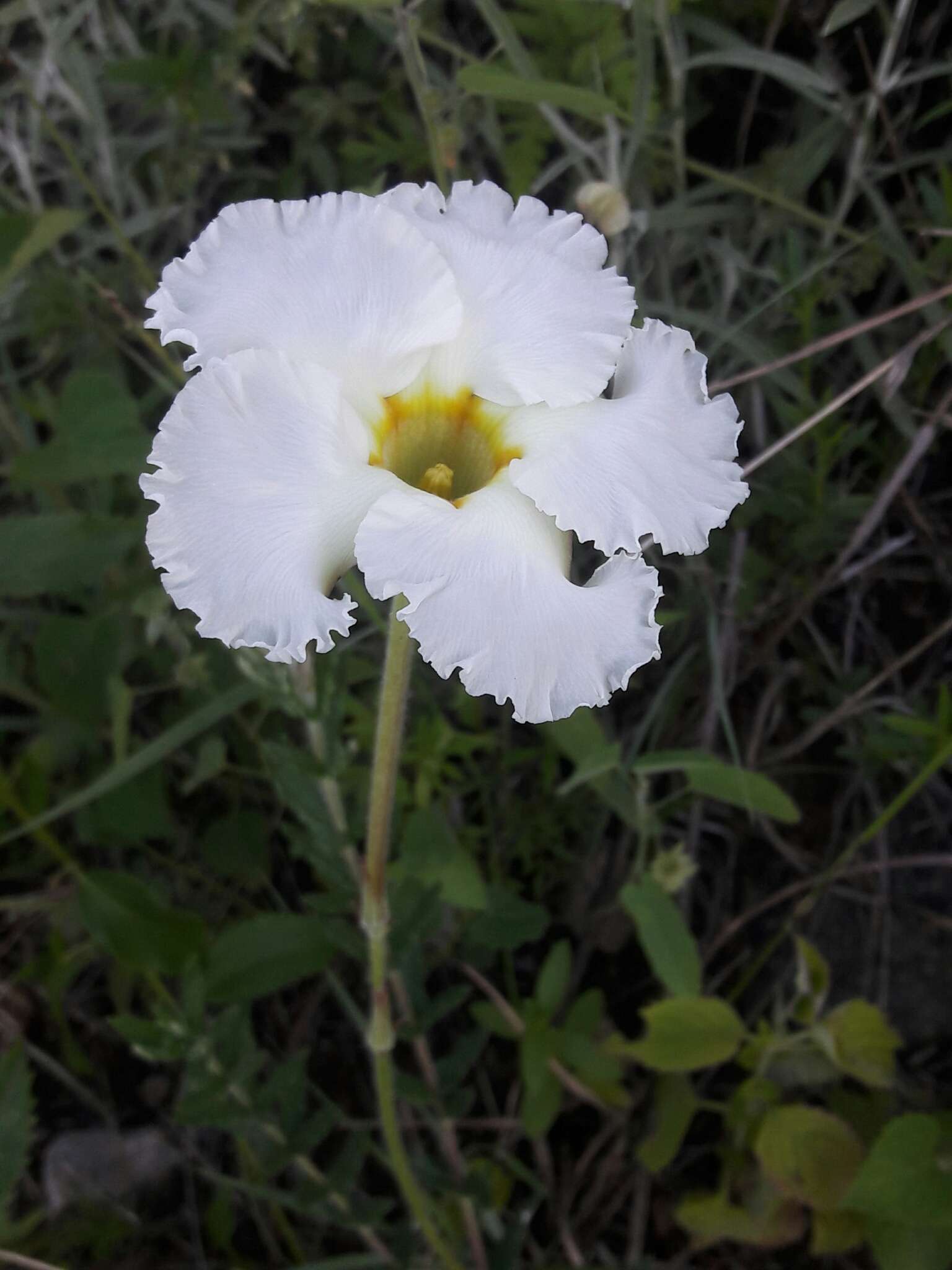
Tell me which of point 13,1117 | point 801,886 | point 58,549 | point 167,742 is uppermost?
point 58,549

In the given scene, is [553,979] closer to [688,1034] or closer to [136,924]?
[688,1034]

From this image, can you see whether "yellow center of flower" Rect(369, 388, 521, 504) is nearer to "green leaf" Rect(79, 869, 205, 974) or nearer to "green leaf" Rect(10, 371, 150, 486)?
"green leaf" Rect(10, 371, 150, 486)

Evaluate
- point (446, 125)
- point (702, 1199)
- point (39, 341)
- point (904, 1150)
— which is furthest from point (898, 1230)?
point (39, 341)

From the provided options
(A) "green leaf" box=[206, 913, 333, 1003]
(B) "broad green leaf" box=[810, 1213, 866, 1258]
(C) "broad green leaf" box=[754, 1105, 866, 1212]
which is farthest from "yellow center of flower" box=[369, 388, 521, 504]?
(B) "broad green leaf" box=[810, 1213, 866, 1258]

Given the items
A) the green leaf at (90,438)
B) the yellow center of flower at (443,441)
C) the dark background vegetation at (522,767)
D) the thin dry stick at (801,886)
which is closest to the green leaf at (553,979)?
the dark background vegetation at (522,767)

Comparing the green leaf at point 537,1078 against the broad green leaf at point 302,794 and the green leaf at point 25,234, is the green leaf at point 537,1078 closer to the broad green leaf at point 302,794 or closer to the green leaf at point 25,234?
the broad green leaf at point 302,794

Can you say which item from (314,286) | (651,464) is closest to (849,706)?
(651,464)

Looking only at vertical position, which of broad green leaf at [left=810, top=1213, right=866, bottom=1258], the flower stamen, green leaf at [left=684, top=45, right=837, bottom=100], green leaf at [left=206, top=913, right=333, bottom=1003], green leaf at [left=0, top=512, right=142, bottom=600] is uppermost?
green leaf at [left=684, top=45, right=837, bottom=100]
